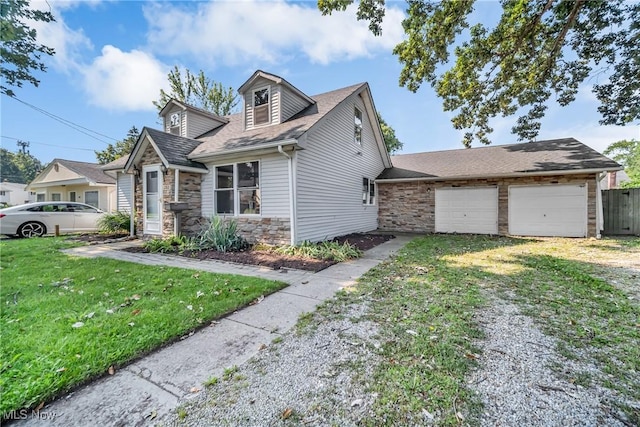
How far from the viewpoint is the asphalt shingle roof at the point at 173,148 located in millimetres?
8406

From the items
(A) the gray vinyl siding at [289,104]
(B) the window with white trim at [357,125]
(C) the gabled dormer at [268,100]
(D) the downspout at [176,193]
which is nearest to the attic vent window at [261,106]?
(C) the gabled dormer at [268,100]

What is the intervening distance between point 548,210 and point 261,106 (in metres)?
11.5

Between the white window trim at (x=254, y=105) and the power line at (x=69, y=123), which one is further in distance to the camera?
the power line at (x=69, y=123)

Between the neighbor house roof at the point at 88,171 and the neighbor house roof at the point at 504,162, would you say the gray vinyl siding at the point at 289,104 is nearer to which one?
the neighbor house roof at the point at 504,162

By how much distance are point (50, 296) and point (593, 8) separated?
1457 cm

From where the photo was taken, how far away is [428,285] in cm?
447

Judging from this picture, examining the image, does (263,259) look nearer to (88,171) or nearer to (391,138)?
(88,171)

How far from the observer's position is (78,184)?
16688 millimetres

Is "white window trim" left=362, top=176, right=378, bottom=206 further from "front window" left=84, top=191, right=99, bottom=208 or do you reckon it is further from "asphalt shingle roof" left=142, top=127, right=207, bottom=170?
"front window" left=84, top=191, right=99, bottom=208

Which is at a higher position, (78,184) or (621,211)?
(78,184)

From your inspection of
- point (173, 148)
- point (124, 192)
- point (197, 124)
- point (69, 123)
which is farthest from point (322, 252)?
point (69, 123)

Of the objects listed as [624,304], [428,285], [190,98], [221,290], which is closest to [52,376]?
[221,290]

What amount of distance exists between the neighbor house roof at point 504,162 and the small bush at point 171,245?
912cm

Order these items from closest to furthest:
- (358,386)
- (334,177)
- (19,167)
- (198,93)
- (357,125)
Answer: (358,386) → (334,177) → (357,125) → (198,93) → (19,167)
